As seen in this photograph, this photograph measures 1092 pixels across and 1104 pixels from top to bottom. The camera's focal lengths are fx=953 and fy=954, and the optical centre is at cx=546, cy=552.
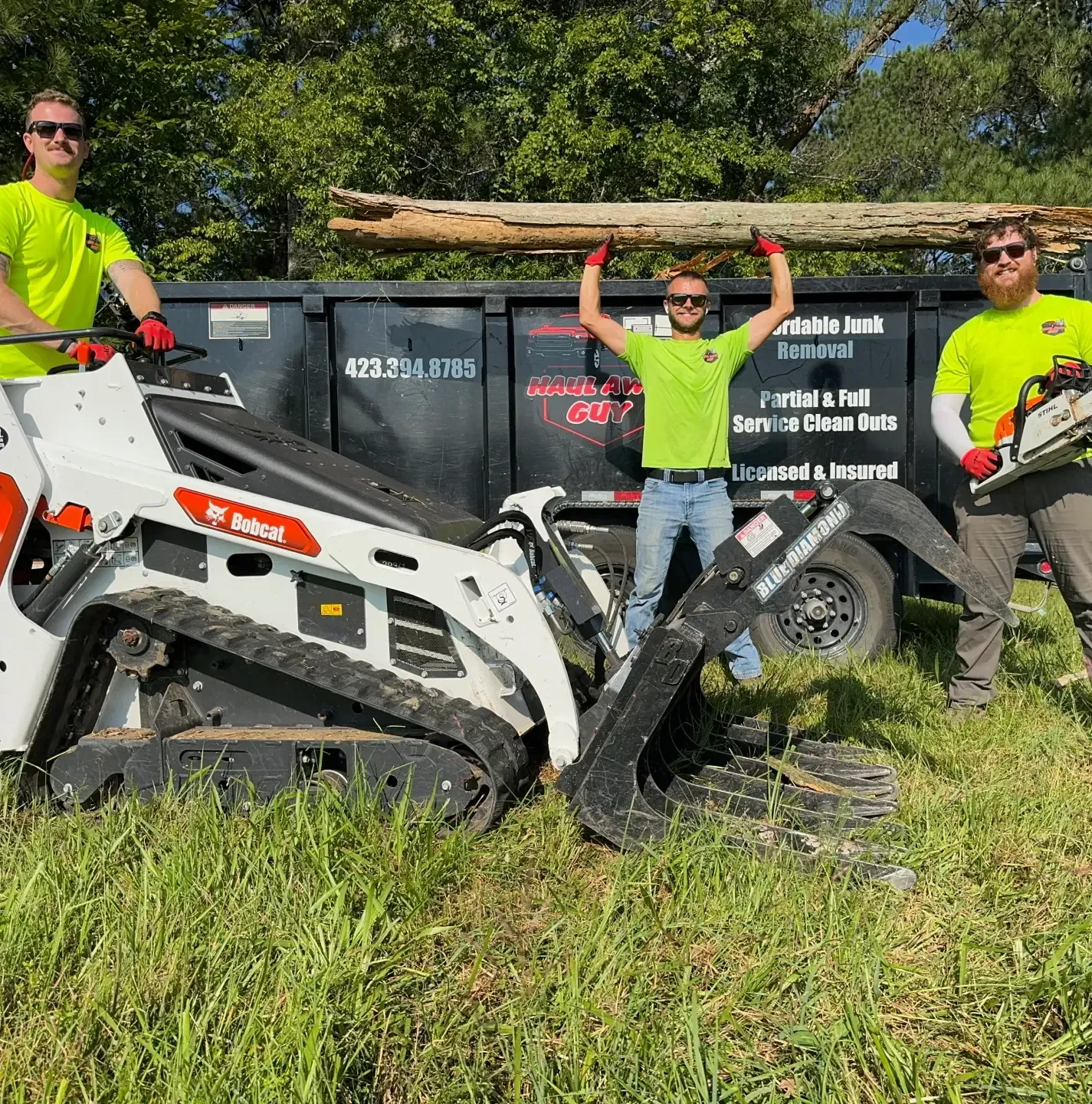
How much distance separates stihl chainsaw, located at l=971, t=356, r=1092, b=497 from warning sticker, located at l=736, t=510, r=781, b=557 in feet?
5.75

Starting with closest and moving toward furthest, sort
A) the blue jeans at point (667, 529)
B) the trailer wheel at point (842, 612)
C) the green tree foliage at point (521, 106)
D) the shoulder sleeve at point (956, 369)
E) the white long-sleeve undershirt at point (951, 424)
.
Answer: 1. the white long-sleeve undershirt at point (951, 424)
2. the shoulder sleeve at point (956, 369)
3. the blue jeans at point (667, 529)
4. the trailer wheel at point (842, 612)
5. the green tree foliage at point (521, 106)

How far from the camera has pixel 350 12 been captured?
16.6 m

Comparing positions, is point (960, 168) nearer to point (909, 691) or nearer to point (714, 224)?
point (714, 224)

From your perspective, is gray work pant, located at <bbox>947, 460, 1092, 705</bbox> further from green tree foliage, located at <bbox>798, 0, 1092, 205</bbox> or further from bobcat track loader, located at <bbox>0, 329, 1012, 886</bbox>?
green tree foliage, located at <bbox>798, 0, 1092, 205</bbox>

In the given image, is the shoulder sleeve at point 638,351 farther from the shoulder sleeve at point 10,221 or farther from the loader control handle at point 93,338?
the shoulder sleeve at point 10,221

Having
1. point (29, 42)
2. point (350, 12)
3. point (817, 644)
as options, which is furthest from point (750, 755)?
point (350, 12)

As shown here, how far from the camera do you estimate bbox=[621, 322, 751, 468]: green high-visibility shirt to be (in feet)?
16.8

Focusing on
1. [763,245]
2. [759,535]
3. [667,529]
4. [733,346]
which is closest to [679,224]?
[763,245]

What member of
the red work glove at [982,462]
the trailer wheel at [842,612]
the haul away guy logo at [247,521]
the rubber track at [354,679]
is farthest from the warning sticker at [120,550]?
the trailer wheel at [842,612]

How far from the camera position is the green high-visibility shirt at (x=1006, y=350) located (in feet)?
14.4

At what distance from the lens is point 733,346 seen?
516 centimetres

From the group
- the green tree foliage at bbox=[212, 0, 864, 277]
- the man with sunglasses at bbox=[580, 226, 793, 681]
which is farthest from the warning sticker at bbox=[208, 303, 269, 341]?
the green tree foliage at bbox=[212, 0, 864, 277]

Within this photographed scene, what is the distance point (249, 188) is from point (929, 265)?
1146 cm

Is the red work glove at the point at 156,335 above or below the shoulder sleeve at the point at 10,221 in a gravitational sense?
below
